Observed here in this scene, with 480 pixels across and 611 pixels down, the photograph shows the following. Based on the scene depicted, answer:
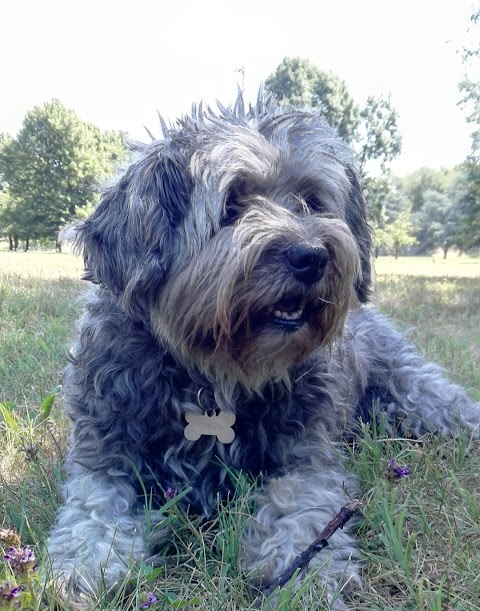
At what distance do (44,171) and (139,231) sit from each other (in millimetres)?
54038

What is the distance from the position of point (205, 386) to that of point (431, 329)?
6.27 metres

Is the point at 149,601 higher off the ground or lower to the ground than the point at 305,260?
lower

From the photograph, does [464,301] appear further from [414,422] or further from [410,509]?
[410,509]

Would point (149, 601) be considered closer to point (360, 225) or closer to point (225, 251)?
point (225, 251)

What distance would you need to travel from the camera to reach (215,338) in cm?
285

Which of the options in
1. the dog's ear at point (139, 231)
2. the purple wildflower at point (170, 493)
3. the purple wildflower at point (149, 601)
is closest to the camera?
the purple wildflower at point (149, 601)

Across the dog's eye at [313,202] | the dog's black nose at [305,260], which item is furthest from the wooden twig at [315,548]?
the dog's eye at [313,202]

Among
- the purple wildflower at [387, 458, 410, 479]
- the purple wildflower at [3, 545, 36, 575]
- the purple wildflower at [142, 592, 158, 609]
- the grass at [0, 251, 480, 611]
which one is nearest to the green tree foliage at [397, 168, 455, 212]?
the grass at [0, 251, 480, 611]

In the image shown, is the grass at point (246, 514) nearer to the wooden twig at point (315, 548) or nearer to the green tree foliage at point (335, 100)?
the wooden twig at point (315, 548)

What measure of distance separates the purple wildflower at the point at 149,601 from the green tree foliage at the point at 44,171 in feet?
171

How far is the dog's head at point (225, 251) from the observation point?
2729 millimetres

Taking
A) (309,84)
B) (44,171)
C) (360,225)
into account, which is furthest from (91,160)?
(360,225)

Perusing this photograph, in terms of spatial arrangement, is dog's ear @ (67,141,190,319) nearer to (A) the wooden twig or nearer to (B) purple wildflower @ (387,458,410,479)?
(A) the wooden twig

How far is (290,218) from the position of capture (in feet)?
9.77
